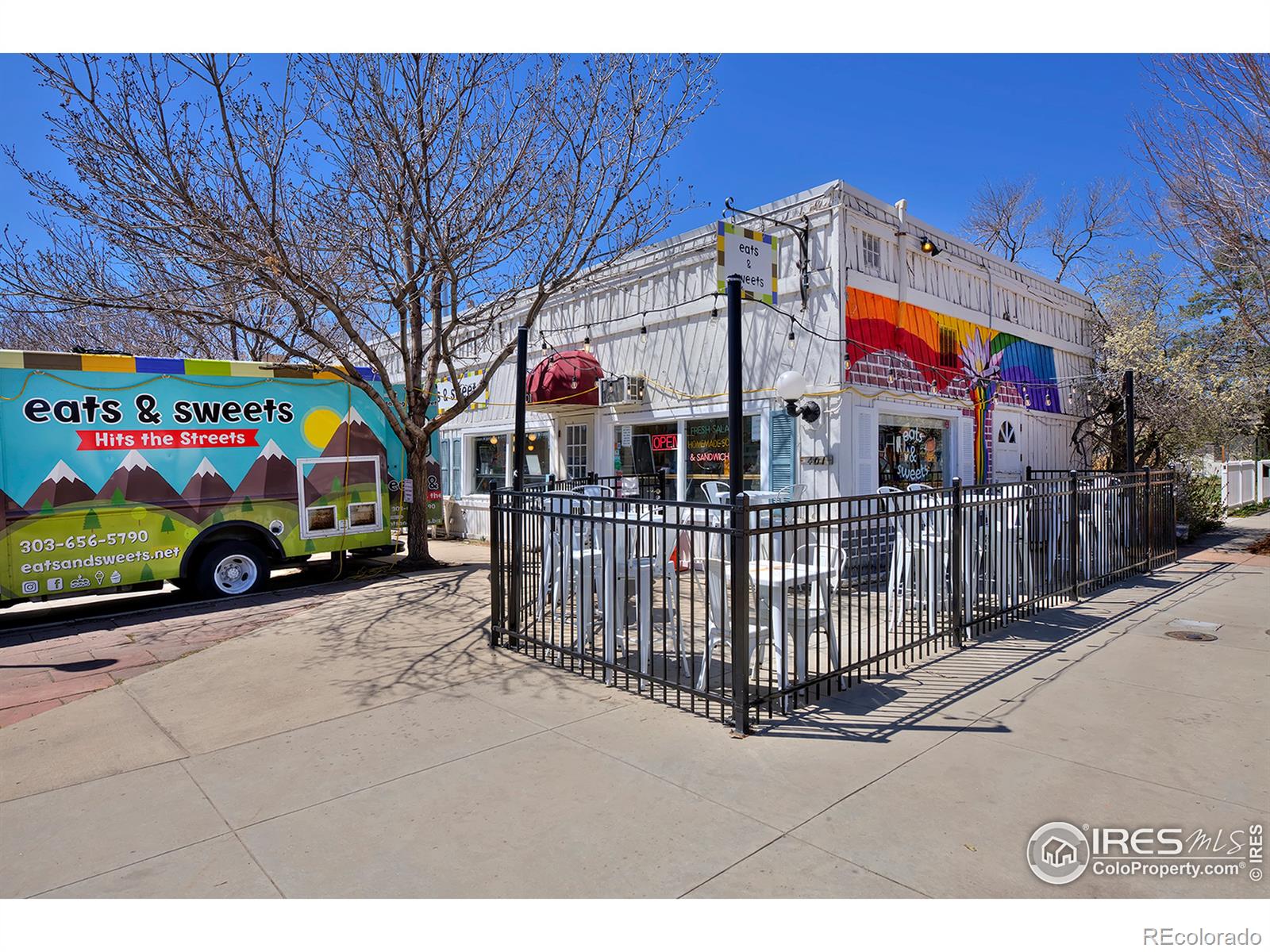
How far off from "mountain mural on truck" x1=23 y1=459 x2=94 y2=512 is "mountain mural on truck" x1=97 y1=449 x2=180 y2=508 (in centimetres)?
17

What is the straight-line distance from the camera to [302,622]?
7562 millimetres

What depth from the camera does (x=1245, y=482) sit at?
2269cm

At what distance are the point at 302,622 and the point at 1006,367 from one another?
1202 centimetres

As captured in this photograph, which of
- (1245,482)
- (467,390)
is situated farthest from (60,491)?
(1245,482)

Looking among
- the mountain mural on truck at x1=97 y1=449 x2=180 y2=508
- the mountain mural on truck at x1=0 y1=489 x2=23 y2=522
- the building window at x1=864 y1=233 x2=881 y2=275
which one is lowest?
the mountain mural on truck at x1=0 y1=489 x2=23 y2=522

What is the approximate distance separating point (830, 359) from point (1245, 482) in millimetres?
21892

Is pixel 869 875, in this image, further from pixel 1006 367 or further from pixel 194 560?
pixel 1006 367

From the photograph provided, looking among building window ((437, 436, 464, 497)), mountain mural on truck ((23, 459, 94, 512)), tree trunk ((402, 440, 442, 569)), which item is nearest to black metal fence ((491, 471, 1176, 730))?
tree trunk ((402, 440, 442, 569))

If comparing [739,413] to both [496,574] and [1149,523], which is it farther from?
[1149,523]

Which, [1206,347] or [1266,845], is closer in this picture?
[1266,845]

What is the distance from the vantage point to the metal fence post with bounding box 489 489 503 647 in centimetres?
622

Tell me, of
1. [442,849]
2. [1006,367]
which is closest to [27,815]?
[442,849]

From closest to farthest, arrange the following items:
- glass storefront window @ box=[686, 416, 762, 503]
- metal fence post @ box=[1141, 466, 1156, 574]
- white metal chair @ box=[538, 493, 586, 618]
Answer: white metal chair @ box=[538, 493, 586, 618] → metal fence post @ box=[1141, 466, 1156, 574] → glass storefront window @ box=[686, 416, 762, 503]

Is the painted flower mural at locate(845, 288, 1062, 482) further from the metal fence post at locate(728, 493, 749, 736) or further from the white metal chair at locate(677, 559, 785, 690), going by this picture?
the metal fence post at locate(728, 493, 749, 736)
